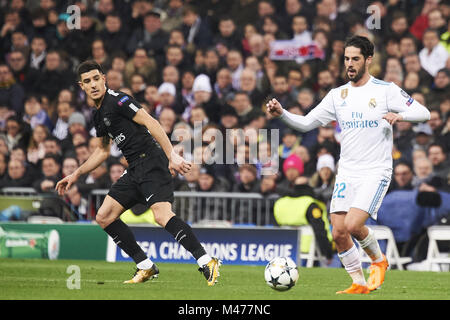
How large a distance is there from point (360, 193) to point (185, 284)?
92.2 inches

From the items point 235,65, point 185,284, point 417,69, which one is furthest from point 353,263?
point 235,65

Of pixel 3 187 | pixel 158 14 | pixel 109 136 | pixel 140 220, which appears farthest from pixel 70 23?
pixel 109 136

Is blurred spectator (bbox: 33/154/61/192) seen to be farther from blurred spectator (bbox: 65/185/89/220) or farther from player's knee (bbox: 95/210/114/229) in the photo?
player's knee (bbox: 95/210/114/229)

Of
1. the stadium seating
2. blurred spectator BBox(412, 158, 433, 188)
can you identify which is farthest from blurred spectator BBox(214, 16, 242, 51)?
the stadium seating

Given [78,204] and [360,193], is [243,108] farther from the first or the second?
[360,193]

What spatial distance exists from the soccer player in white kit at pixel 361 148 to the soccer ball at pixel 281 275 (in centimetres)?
54

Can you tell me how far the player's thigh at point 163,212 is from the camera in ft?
35.6

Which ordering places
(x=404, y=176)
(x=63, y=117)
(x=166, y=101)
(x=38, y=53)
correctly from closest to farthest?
(x=404, y=176)
(x=166, y=101)
(x=63, y=117)
(x=38, y=53)

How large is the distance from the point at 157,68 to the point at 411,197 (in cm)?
721

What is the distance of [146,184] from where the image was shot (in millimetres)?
11023

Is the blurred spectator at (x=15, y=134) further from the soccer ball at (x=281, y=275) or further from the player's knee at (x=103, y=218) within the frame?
the soccer ball at (x=281, y=275)

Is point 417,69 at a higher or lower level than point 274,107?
higher

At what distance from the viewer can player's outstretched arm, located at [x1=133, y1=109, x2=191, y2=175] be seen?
10008 millimetres

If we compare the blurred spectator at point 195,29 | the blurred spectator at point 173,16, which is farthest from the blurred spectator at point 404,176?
the blurred spectator at point 173,16
